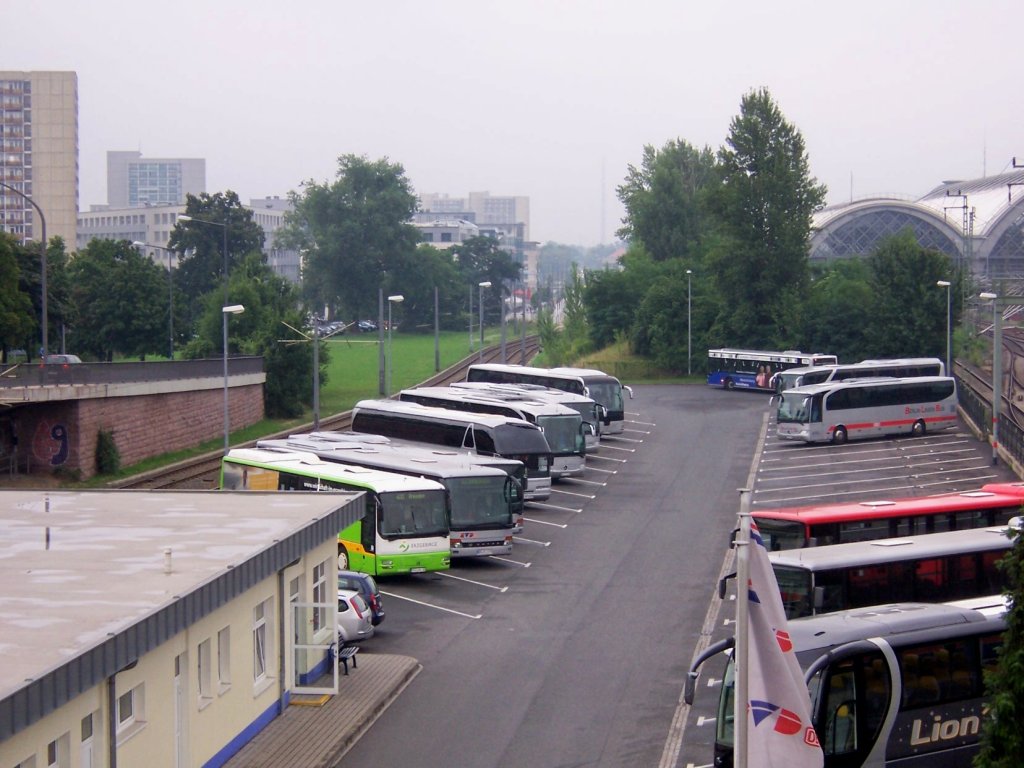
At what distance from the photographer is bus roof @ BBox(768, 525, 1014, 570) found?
16.4 metres

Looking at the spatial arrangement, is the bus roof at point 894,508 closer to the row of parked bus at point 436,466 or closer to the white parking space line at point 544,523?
the row of parked bus at point 436,466

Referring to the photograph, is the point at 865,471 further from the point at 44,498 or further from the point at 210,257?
the point at 210,257

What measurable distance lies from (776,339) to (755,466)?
24.4 metres

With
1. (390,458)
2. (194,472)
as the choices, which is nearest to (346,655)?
(390,458)

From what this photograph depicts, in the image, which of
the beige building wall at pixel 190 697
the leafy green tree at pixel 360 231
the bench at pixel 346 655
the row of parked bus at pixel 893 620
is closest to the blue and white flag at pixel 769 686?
the row of parked bus at pixel 893 620

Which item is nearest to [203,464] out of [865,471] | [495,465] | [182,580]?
[495,465]

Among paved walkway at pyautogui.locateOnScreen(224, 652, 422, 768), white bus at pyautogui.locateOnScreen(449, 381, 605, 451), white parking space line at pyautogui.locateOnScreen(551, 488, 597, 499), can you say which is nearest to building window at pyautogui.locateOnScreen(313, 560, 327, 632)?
paved walkway at pyautogui.locateOnScreen(224, 652, 422, 768)

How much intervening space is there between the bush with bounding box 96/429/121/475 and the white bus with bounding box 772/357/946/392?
24.7m

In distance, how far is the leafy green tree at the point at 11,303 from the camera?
130 feet

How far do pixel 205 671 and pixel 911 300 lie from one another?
48244mm

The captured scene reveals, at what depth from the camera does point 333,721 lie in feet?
48.1

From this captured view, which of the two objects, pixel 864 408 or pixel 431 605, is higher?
pixel 864 408

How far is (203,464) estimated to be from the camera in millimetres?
36219

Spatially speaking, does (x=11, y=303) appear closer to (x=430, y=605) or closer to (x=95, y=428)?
(x=95, y=428)
